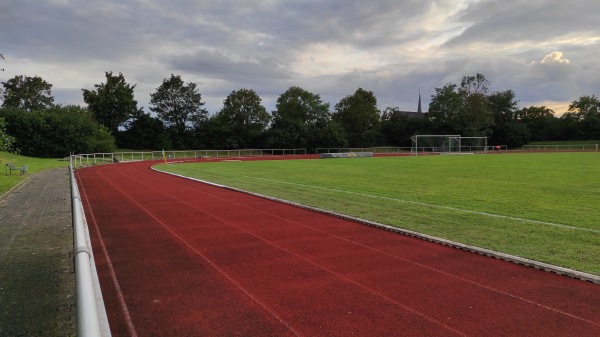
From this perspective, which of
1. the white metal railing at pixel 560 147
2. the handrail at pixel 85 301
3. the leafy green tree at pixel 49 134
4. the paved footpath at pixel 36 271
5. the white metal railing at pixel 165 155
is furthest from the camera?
the white metal railing at pixel 560 147

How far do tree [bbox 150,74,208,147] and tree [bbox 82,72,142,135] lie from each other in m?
4.51

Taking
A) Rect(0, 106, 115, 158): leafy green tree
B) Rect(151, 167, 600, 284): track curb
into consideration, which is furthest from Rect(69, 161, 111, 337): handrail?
Rect(0, 106, 115, 158): leafy green tree

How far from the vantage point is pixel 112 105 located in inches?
2800

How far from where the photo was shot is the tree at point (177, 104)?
74625 millimetres

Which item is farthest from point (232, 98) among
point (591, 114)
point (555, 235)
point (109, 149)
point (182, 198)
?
point (591, 114)

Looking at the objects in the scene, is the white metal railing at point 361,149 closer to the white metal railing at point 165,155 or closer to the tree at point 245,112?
the white metal railing at point 165,155

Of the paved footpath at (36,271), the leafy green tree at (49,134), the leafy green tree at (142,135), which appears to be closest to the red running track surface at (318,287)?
the paved footpath at (36,271)

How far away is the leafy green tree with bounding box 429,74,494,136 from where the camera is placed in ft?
278

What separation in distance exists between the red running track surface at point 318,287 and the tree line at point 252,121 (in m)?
46.9

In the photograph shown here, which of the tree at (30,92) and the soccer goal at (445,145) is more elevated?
the tree at (30,92)

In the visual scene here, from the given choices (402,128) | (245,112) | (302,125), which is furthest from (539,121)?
(245,112)

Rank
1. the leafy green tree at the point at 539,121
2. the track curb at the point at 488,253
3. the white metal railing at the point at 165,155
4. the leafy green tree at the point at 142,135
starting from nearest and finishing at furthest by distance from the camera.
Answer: the track curb at the point at 488,253 < the white metal railing at the point at 165,155 < the leafy green tree at the point at 142,135 < the leafy green tree at the point at 539,121

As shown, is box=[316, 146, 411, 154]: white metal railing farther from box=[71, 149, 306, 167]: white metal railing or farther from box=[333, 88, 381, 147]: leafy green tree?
box=[333, 88, 381, 147]: leafy green tree

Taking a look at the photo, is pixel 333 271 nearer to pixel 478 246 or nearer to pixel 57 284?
pixel 478 246
